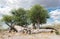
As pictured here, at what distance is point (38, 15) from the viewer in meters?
53.5

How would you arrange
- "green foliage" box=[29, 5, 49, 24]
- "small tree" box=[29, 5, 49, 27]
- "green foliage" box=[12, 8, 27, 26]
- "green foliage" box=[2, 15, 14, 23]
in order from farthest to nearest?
"green foliage" box=[12, 8, 27, 26]
"green foliage" box=[29, 5, 49, 24]
"small tree" box=[29, 5, 49, 27]
"green foliage" box=[2, 15, 14, 23]

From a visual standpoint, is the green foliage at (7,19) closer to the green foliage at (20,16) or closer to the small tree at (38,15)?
the green foliage at (20,16)

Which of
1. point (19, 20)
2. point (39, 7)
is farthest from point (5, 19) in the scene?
point (39, 7)

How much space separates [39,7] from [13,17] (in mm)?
8027

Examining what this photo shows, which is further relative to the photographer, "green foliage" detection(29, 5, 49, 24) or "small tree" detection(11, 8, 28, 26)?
"small tree" detection(11, 8, 28, 26)

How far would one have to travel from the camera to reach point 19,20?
57.9 meters

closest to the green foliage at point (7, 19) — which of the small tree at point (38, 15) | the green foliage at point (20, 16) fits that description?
the green foliage at point (20, 16)

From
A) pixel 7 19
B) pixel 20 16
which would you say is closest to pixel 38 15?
pixel 20 16

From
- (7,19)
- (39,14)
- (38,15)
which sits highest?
(39,14)

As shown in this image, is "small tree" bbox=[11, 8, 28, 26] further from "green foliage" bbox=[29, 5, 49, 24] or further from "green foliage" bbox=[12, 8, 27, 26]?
"green foliage" bbox=[29, 5, 49, 24]

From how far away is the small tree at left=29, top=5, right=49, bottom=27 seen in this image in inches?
2095

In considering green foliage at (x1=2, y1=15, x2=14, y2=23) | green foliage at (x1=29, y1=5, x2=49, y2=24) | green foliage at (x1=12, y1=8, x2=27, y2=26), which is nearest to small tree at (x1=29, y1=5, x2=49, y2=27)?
green foliage at (x1=29, y1=5, x2=49, y2=24)

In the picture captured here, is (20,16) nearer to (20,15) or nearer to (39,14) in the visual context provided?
(20,15)

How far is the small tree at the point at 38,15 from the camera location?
53.2m
